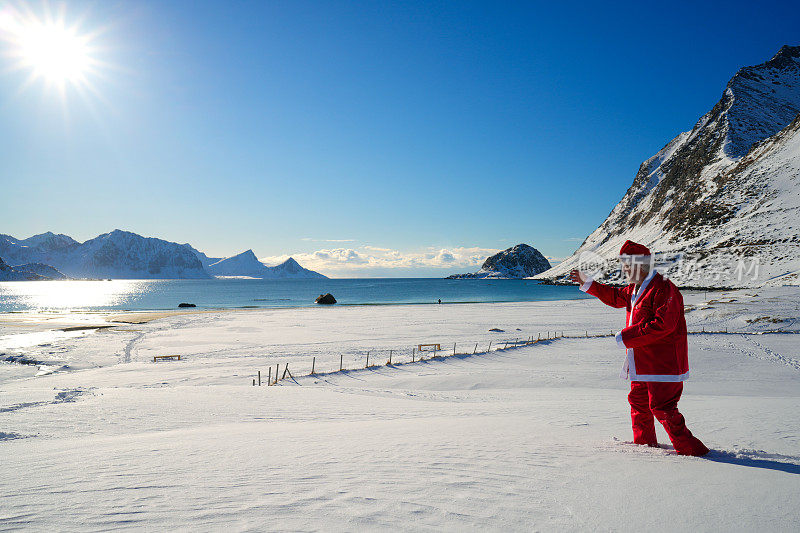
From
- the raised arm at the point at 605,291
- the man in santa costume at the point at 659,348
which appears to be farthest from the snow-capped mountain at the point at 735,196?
the man in santa costume at the point at 659,348

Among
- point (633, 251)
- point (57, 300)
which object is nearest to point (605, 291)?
point (633, 251)

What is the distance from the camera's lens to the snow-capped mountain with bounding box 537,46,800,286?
71.3 m

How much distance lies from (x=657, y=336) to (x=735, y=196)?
11809 cm

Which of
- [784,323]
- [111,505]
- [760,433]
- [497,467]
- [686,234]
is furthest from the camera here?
[686,234]

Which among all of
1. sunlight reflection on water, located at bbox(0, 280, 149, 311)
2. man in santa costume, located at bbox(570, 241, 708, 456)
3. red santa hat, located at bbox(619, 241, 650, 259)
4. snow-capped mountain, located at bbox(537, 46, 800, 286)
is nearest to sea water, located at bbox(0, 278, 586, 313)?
sunlight reflection on water, located at bbox(0, 280, 149, 311)

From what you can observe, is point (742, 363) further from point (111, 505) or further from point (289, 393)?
point (111, 505)

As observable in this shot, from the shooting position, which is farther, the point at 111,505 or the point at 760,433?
the point at 760,433

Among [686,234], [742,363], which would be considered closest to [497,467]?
[742,363]

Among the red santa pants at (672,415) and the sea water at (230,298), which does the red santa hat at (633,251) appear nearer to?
the red santa pants at (672,415)

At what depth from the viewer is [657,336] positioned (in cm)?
390

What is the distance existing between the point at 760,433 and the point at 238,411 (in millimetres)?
8956

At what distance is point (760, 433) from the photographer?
496 centimetres

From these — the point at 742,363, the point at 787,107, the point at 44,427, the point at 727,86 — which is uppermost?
the point at 727,86

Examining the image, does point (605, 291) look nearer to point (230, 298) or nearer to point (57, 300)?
point (230, 298)
